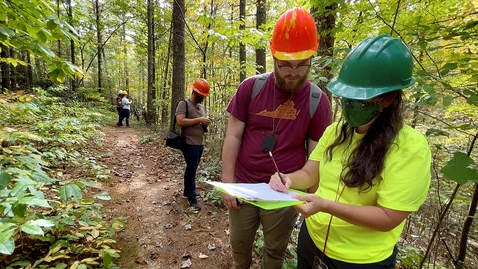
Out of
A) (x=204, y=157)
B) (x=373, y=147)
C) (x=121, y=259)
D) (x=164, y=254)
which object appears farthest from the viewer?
(x=204, y=157)

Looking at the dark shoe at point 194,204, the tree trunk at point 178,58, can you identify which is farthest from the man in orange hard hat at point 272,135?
the tree trunk at point 178,58

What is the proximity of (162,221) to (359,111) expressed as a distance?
12.2ft

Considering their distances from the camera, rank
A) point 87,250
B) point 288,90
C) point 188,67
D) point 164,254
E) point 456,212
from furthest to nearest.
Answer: point 188,67, point 456,212, point 164,254, point 87,250, point 288,90

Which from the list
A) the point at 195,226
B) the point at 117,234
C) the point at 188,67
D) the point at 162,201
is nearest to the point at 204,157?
the point at 162,201

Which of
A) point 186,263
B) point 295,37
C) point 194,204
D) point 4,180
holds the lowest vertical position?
point 186,263

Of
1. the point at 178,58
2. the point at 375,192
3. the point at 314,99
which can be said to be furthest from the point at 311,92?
the point at 178,58

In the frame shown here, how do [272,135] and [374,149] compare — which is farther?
[272,135]

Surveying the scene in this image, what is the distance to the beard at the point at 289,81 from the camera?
5.90 feet

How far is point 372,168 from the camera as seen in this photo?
3.67ft

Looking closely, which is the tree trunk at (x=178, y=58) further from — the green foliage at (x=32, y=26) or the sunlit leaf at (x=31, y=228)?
the sunlit leaf at (x=31, y=228)

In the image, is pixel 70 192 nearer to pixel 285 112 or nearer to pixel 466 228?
pixel 285 112

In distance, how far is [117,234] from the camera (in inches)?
131

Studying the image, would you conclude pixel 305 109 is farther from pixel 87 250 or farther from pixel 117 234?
pixel 117 234

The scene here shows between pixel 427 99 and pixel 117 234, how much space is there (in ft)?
13.0
